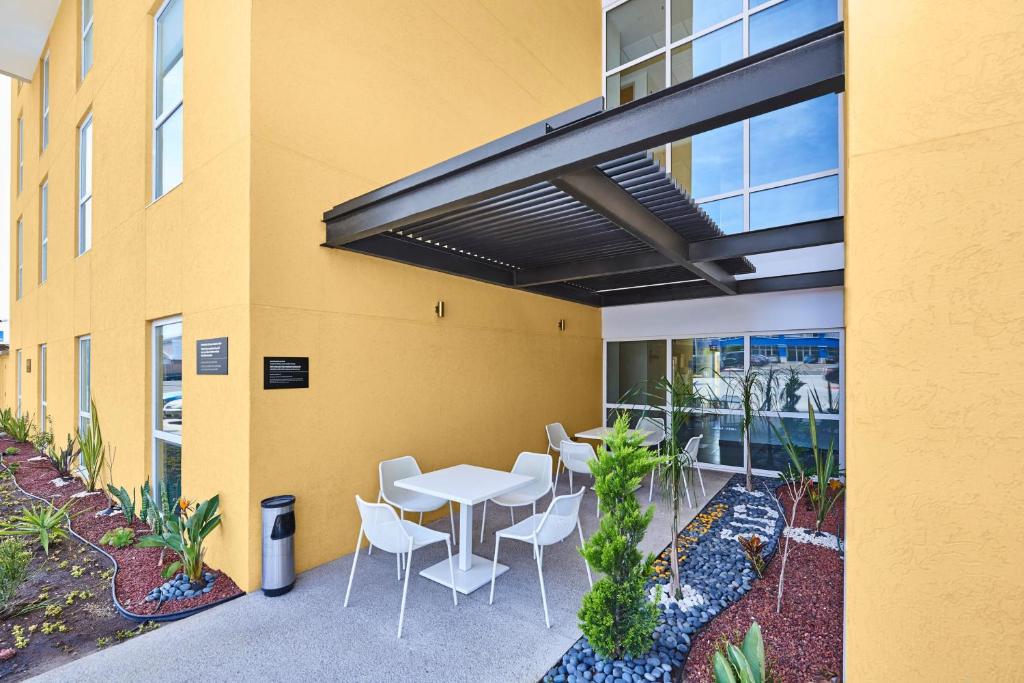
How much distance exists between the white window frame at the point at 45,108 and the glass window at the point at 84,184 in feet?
9.98

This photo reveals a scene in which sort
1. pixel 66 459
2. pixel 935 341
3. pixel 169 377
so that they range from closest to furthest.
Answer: pixel 935 341 < pixel 169 377 < pixel 66 459

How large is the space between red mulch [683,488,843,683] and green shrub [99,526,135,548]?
4966 millimetres

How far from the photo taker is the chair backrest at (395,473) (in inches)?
168

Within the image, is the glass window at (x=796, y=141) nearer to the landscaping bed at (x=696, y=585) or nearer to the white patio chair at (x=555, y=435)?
the landscaping bed at (x=696, y=585)

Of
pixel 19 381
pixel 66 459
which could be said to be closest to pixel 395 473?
pixel 66 459

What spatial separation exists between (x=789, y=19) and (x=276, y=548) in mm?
9592

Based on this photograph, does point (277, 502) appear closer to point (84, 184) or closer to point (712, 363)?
point (712, 363)

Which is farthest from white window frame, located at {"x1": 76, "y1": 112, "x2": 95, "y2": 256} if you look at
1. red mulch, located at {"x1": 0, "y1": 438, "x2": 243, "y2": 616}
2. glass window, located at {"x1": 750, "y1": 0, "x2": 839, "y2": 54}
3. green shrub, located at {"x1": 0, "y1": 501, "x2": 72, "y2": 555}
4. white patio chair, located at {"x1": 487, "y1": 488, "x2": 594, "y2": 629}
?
glass window, located at {"x1": 750, "y1": 0, "x2": 839, "y2": 54}

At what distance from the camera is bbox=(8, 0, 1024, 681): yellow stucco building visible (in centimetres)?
153

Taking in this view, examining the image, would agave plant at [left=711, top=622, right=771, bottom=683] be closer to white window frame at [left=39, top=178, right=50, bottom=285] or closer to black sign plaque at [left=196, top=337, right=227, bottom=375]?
black sign plaque at [left=196, top=337, right=227, bottom=375]

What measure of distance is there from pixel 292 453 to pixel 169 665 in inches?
57.9

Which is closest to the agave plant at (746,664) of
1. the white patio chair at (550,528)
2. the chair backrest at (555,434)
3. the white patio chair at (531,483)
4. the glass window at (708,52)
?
the white patio chair at (550,528)

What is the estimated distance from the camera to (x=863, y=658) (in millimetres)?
1669

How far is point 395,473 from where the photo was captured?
4406 mm
